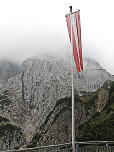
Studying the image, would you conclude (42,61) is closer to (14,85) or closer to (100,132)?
(14,85)

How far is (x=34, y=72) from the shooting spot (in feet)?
638

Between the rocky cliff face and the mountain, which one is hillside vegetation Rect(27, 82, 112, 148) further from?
the mountain

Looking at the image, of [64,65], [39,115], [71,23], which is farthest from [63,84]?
[71,23]

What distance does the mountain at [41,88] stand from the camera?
160 metres

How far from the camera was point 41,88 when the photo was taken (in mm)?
178750

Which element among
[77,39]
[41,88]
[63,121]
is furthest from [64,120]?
[77,39]

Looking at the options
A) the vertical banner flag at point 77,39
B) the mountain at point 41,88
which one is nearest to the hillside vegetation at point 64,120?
the mountain at point 41,88

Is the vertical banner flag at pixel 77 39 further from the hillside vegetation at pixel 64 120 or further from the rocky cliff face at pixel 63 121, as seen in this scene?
the rocky cliff face at pixel 63 121

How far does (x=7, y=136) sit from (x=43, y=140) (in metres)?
45.2

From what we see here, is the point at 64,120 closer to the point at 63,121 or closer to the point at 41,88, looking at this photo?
the point at 63,121

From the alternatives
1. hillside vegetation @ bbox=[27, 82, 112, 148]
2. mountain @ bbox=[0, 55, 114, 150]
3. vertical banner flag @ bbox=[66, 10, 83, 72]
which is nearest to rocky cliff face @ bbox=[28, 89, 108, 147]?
hillside vegetation @ bbox=[27, 82, 112, 148]

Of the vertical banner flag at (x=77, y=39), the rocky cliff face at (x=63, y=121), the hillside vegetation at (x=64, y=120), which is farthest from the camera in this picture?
the hillside vegetation at (x=64, y=120)

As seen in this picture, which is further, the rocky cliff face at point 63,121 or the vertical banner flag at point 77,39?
the rocky cliff face at point 63,121

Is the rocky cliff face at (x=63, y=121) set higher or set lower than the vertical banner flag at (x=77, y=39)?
lower
